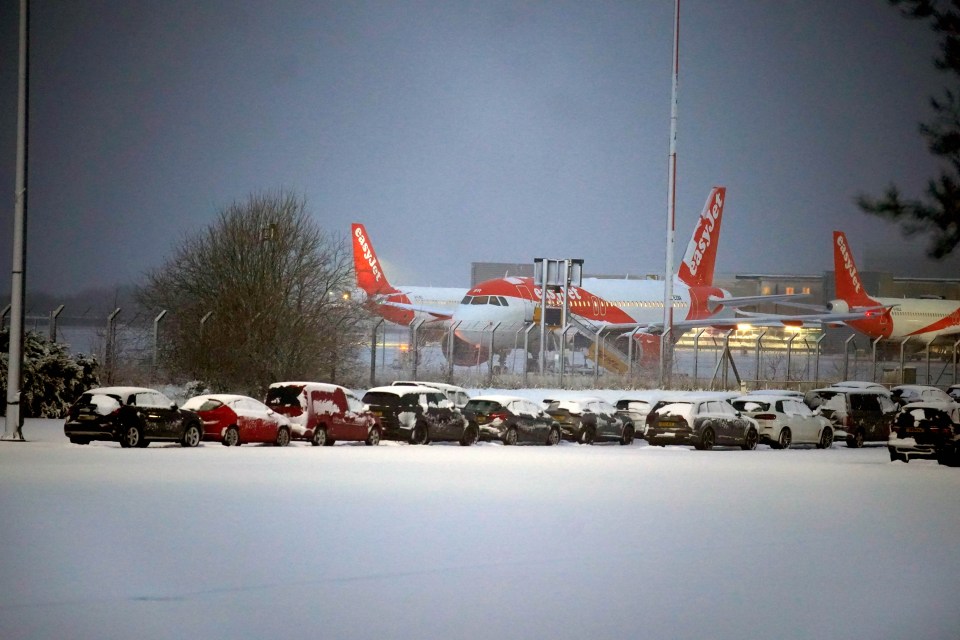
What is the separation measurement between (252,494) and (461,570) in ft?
20.9

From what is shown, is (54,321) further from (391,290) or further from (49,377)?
(391,290)

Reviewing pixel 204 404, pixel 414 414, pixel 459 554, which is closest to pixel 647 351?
pixel 414 414

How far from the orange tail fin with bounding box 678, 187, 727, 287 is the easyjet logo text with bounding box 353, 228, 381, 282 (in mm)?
17197

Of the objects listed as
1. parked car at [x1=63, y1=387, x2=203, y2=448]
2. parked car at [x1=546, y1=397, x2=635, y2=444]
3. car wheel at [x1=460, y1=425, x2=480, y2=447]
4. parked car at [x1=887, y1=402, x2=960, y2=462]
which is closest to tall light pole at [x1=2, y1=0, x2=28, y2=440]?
parked car at [x1=63, y1=387, x2=203, y2=448]

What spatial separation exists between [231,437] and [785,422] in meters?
14.9

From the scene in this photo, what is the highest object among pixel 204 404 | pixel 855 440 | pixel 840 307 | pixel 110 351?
pixel 840 307

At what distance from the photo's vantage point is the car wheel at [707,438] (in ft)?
107

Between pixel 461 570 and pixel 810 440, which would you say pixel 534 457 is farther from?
pixel 461 570

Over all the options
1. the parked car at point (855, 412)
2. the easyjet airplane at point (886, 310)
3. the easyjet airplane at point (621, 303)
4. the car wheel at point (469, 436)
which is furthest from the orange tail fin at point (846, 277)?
the car wheel at point (469, 436)

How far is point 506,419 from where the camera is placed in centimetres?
3300

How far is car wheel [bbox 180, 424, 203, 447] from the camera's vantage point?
2705 cm

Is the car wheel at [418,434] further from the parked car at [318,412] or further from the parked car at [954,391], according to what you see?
the parked car at [954,391]

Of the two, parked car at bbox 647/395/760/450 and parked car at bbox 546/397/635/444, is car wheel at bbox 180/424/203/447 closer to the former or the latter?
parked car at bbox 546/397/635/444

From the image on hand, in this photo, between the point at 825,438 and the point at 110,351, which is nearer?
the point at 825,438
